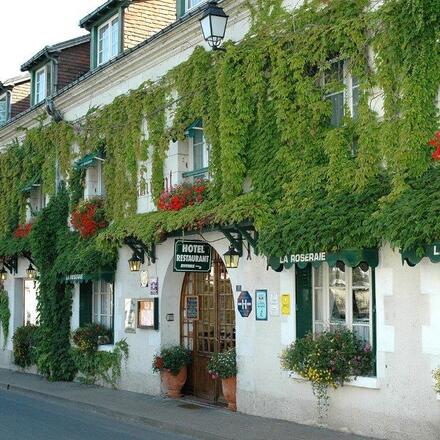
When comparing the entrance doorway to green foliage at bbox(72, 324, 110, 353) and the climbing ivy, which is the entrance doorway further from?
green foliage at bbox(72, 324, 110, 353)

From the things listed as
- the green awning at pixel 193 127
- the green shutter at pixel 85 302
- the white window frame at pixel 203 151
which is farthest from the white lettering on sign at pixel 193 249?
the green shutter at pixel 85 302

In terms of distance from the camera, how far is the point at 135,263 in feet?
52.5

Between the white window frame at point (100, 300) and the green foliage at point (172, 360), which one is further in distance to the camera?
the white window frame at point (100, 300)

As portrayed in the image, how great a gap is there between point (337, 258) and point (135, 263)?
6.50 m

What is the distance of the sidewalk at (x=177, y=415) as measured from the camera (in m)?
11.0

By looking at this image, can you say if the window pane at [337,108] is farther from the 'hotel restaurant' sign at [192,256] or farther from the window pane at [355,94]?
the 'hotel restaurant' sign at [192,256]

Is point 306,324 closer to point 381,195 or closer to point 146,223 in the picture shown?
point 381,195

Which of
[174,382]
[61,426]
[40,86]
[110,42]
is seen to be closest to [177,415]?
[61,426]

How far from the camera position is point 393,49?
1019 centimetres

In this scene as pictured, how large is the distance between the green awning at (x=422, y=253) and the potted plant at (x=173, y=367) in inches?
261

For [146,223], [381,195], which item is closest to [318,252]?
[381,195]

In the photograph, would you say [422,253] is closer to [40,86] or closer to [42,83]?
[42,83]

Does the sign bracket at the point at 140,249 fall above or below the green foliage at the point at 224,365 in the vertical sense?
above

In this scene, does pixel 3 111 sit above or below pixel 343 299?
above
